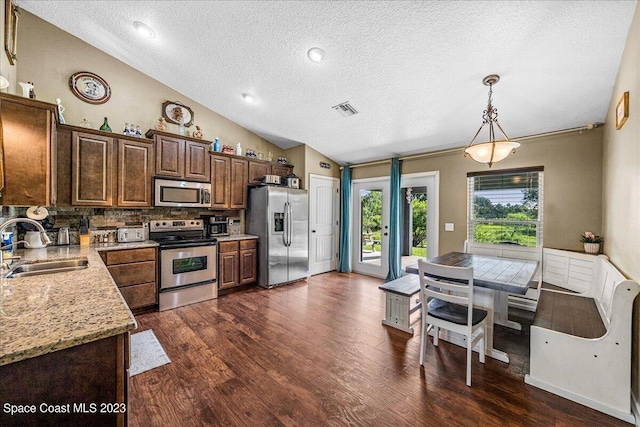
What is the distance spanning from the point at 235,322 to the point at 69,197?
2.43m

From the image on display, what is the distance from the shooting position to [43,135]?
7.84ft

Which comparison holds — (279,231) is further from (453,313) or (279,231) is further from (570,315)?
(570,315)

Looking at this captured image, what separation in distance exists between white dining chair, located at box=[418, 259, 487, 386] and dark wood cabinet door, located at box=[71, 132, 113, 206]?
378 centimetres

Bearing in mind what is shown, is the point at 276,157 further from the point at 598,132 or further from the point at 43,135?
the point at 598,132

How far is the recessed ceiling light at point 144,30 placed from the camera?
2.86 m

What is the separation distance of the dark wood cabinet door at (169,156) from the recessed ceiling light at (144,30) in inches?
46.7

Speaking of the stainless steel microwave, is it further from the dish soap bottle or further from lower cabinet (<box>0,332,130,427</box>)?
lower cabinet (<box>0,332,130,427</box>)

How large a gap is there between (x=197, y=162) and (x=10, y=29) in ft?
6.91

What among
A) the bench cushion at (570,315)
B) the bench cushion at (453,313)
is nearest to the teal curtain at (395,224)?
the bench cushion at (570,315)

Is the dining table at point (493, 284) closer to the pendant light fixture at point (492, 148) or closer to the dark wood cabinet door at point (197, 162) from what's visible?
the pendant light fixture at point (492, 148)

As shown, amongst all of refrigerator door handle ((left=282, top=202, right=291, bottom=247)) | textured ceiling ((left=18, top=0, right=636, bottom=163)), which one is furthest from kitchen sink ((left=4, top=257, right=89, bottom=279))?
refrigerator door handle ((left=282, top=202, right=291, bottom=247))

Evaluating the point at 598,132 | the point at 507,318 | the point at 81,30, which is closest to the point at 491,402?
the point at 507,318

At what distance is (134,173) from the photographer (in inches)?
137

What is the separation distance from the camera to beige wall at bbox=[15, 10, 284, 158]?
3.08 metres
